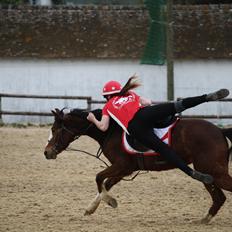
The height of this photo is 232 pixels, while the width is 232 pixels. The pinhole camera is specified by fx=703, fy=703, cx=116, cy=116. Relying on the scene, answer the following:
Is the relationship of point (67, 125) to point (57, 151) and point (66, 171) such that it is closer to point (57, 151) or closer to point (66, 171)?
point (57, 151)

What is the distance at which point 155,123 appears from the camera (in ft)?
30.1

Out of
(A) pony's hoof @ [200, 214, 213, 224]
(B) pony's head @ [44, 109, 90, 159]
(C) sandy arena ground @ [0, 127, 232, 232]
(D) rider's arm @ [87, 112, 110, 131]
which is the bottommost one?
(C) sandy arena ground @ [0, 127, 232, 232]

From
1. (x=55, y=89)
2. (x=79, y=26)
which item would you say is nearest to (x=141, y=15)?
(x=79, y=26)

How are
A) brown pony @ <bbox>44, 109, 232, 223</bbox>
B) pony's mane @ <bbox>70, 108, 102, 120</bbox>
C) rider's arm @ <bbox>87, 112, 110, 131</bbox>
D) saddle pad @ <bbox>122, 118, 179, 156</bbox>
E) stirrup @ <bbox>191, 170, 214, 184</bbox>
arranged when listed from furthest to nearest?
1. pony's mane @ <bbox>70, 108, 102, 120</bbox>
2. rider's arm @ <bbox>87, 112, 110, 131</bbox>
3. saddle pad @ <bbox>122, 118, 179, 156</bbox>
4. brown pony @ <bbox>44, 109, 232, 223</bbox>
5. stirrup @ <bbox>191, 170, 214, 184</bbox>

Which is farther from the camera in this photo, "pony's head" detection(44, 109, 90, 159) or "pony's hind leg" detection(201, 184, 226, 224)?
"pony's head" detection(44, 109, 90, 159)

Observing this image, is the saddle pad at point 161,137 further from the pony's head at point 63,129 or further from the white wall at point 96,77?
the white wall at point 96,77

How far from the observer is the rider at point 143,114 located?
8.86m

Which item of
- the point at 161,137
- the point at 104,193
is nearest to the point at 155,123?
the point at 161,137

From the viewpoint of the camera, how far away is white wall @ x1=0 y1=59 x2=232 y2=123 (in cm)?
3008

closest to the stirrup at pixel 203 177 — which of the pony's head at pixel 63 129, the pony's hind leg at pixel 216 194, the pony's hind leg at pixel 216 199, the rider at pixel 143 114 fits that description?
the rider at pixel 143 114

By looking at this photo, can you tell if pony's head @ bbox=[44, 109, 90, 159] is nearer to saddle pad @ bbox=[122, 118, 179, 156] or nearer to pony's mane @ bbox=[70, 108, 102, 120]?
pony's mane @ bbox=[70, 108, 102, 120]

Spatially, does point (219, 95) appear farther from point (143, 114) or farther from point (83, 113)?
point (83, 113)

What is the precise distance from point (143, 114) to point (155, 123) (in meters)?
0.20

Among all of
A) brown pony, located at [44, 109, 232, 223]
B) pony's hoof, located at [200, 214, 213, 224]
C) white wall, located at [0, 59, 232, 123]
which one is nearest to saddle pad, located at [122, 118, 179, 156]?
brown pony, located at [44, 109, 232, 223]
